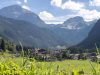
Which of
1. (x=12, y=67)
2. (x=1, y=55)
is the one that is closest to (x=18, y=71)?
(x=12, y=67)

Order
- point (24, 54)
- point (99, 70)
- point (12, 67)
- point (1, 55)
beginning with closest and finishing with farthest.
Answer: point (12, 67), point (99, 70), point (24, 54), point (1, 55)

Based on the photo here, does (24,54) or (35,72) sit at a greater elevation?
(24,54)

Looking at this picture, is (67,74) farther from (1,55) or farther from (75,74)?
(75,74)

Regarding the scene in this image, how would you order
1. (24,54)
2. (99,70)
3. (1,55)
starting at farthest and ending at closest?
(1,55) < (24,54) < (99,70)

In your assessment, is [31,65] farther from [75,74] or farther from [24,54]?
[75,74]

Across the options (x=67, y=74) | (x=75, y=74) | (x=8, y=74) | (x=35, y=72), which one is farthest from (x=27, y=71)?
(x=67, y=74)

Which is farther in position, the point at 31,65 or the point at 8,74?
the point at 31,65

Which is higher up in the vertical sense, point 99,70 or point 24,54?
point 24,54

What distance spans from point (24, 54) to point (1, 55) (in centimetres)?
134

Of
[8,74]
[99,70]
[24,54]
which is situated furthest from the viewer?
[24,54]

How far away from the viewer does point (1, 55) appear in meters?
7.02

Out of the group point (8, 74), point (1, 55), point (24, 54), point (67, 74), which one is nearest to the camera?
point (8, 74)

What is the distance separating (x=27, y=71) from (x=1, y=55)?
1.91 meters

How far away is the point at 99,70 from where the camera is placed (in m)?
5.48
